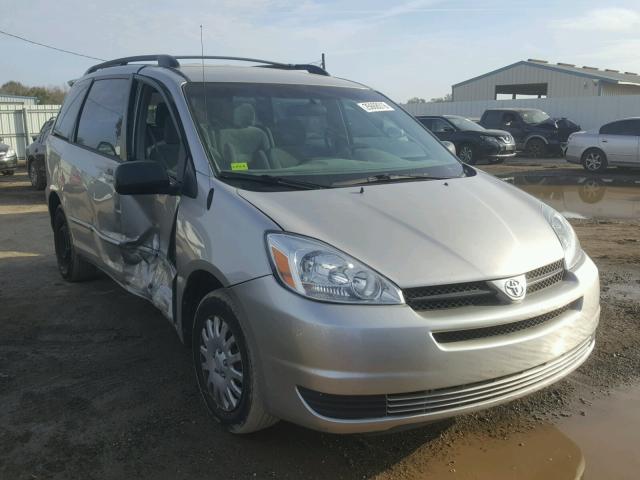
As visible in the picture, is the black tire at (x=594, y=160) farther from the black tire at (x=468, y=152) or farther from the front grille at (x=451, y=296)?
the front grille at (x=451, y=296)

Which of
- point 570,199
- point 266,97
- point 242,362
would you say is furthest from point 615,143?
point 242,362

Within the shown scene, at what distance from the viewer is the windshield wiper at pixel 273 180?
10.6ft

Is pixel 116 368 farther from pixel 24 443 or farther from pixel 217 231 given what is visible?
pixel 217 231

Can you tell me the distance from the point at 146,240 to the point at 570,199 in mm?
9904

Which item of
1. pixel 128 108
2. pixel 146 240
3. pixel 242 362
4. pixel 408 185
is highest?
pixel 128 108

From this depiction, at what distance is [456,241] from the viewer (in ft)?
9.32

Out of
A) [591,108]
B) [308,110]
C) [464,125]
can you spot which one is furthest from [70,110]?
[591,108]

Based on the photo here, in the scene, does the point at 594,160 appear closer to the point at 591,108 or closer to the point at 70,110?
the point at 591,108

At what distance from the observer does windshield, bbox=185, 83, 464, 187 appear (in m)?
3.50

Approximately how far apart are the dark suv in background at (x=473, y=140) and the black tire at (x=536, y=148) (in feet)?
11.6

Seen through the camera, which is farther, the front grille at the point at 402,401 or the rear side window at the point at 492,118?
the rear side window at the point at 492,118

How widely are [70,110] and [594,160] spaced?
47.3 ft

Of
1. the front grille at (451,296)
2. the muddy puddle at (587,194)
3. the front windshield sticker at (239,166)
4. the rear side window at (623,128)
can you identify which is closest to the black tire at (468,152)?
the muddy puddle at (587,194)

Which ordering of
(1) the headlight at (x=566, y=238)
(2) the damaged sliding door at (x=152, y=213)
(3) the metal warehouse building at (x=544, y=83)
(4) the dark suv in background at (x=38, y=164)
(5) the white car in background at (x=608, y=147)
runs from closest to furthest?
(1) the headlight at (x=566, y=238) < (2) the damaged sliding door at (x=152, y=213) < (4) the dark suv in background at (x=38, y=164) < (5) the white car in background at (x=608, y=147) < (3) the metal warehouse building at (x=544, y=83)
